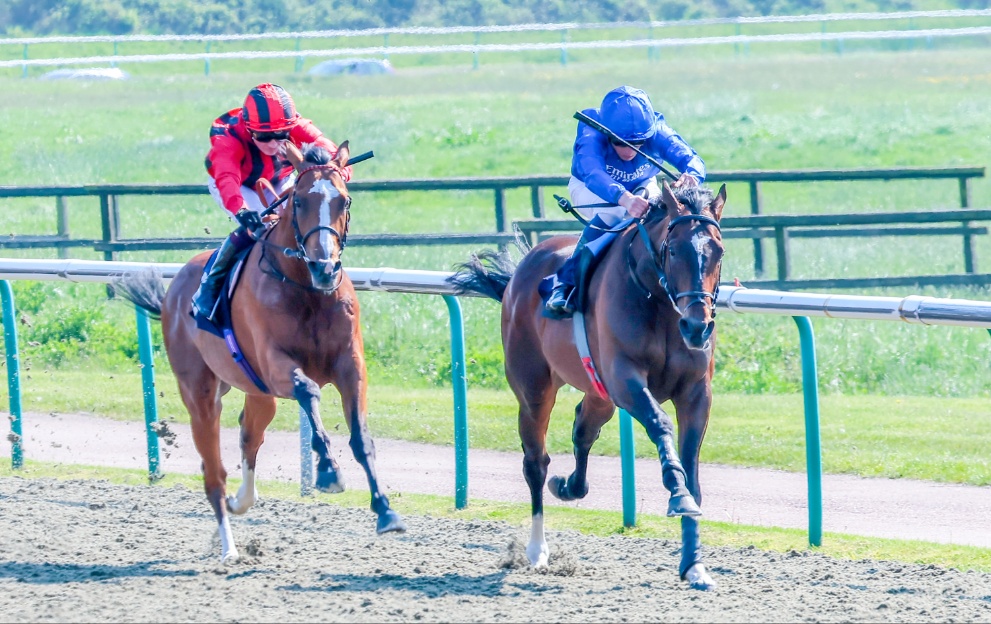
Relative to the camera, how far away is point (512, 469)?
8469mm

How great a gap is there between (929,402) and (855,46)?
3246 cm

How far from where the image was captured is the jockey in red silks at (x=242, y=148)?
667 cm

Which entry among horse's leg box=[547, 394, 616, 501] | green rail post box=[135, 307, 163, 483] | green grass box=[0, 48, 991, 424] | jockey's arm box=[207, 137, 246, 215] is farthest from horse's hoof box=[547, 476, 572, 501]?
green rail post box=[135, 307, 163, 483]

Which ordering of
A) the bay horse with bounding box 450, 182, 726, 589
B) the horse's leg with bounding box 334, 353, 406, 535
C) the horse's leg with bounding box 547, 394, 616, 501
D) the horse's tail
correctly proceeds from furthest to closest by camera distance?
the horse's tail
the horse's leg with bounding box 547, 394, 616, 501
the horse's leg with bounding box 334, 353, 406, 535
the bay horse with bounding box 450, 182, 726, 589

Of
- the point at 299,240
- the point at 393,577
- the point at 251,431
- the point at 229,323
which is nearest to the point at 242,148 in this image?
the point at 229,323

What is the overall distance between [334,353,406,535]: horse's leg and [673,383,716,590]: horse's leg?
1075 millimetres

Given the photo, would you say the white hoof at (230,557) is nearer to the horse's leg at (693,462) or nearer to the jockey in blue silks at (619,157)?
the jockey in blue silks at (619,157)

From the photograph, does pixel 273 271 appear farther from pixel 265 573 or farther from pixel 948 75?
pixel 948 75

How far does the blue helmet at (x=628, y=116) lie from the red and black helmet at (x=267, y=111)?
145cm

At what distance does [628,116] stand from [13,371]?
4373 mm

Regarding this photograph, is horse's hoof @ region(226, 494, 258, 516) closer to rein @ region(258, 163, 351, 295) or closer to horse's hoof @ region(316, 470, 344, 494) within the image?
rein @ region(258, 163, 351, 295)

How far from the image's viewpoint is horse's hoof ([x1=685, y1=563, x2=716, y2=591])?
5.54m

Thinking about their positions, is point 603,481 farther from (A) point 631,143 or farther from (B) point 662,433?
(B) point 662,433

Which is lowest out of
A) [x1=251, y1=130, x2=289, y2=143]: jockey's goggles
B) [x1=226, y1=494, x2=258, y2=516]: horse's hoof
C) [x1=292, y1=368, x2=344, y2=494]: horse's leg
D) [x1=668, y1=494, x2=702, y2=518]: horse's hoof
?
[x1=226, y1=494, x2=258, y2=516]: horse's hoof
